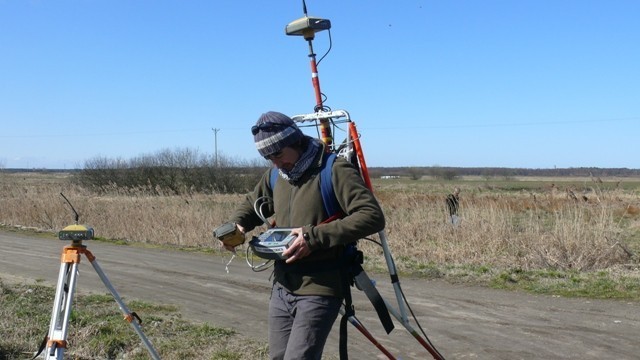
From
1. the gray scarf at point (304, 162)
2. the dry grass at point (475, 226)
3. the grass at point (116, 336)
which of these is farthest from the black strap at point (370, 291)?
the dry grass at point (475, 226)

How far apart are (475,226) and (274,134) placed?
9775 mm

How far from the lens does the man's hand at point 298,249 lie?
11.1ft

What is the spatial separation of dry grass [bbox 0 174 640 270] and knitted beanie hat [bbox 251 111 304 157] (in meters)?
8.21

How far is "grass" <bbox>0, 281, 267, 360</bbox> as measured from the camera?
6055 mm

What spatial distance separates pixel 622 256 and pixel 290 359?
928 cm

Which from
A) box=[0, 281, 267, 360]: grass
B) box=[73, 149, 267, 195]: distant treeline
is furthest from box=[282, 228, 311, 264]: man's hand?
box=[73, 149, 267, 195]: distant treeline

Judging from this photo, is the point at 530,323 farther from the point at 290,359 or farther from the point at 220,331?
the point at 290,359

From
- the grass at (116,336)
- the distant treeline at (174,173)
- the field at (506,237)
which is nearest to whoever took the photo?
the grass at (116,336)

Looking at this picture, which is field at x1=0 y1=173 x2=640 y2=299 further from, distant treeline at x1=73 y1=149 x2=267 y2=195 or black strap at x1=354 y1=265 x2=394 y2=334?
distant treeline at x1=73 y1=149 x2=267 y2=195

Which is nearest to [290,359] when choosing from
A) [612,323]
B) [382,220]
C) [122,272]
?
[382,220]

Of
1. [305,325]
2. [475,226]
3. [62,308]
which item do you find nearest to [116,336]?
[62,308]

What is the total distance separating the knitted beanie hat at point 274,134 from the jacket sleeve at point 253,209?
0.51m

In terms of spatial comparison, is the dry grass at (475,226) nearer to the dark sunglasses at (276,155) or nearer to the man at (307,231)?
the man at (307,231)

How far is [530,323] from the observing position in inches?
291
